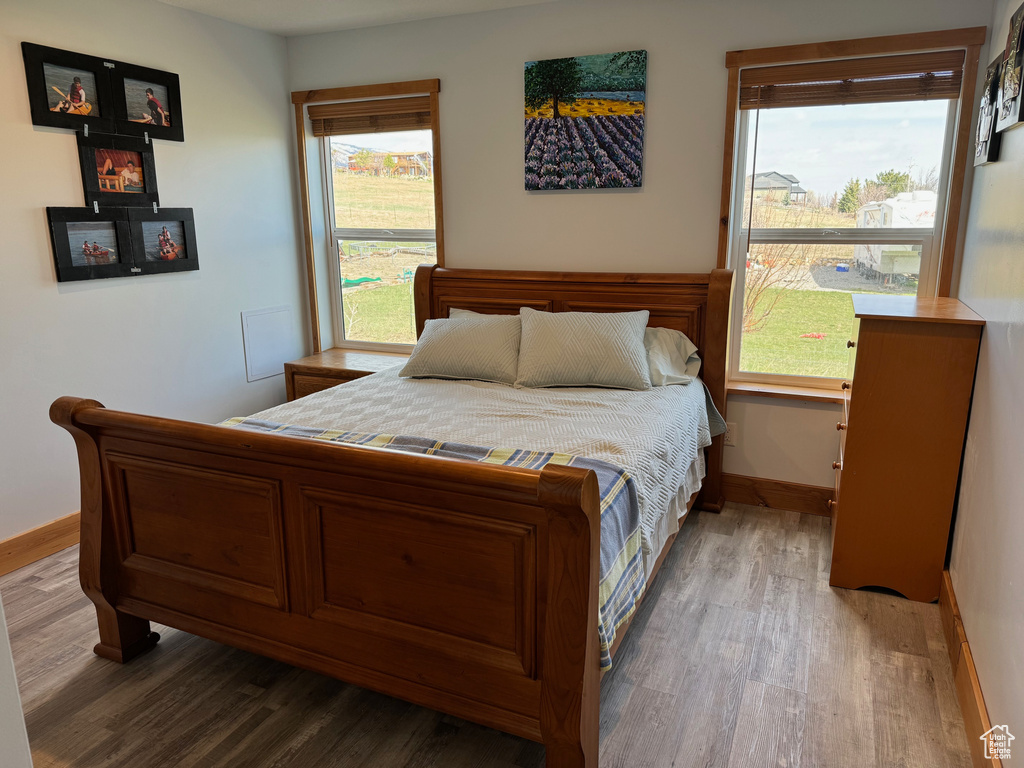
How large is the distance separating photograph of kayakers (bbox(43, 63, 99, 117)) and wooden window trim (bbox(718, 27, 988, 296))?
8.98 ft

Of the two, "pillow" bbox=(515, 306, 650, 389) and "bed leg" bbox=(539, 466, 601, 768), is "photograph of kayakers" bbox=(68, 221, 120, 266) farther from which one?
"bed leg" bbox=(539, 466, 601, 768)

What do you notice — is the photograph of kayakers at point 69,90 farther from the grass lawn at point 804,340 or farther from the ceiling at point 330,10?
the grass lawn at point 804,340

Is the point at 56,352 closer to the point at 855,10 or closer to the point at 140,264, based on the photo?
the point at 140,264

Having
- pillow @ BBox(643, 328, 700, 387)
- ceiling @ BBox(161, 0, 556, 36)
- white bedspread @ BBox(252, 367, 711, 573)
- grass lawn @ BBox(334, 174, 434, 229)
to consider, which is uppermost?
ceiling @ BBox(161, 0, 556, 36)

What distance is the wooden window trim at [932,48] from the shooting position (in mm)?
2732

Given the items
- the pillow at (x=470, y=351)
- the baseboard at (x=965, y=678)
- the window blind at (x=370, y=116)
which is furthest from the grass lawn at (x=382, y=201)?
the baseboard at (x=965, y=678)

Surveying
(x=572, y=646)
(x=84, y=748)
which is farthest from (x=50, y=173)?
(x=572, y=646)

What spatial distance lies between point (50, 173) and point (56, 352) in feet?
2.39

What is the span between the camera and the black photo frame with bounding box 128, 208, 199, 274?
3.20 m

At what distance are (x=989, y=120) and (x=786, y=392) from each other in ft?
4.33

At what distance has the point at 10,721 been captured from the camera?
778 millimetres

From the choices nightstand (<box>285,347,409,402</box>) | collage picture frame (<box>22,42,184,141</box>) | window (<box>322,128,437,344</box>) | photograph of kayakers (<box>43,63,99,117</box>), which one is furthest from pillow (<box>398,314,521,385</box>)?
photograph of kayakers (<box>43,63,99,117</box>)

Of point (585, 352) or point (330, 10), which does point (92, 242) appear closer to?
point (330, 10)

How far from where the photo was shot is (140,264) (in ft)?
10.6
